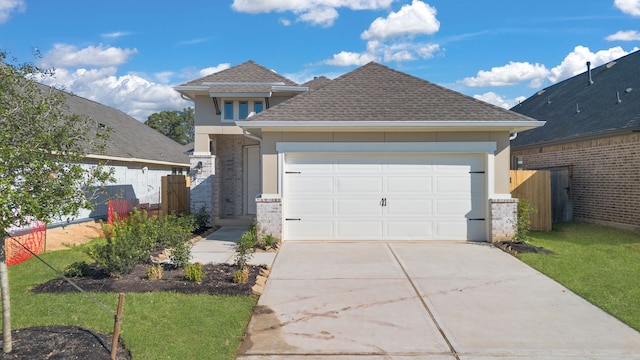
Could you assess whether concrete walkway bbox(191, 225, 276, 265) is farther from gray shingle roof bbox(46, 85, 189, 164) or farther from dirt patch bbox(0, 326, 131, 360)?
gray shingle roof bbox(46, 85, 189, 164)

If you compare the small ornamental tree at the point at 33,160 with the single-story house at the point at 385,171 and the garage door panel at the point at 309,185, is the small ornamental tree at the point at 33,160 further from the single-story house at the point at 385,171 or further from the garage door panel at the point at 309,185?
the garage door panel at the point at 309,185

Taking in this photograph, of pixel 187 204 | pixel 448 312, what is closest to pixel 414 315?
pixel 448 312

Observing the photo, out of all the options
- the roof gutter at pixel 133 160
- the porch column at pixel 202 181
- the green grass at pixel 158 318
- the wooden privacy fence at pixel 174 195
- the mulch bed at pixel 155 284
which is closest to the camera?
the green grass at pixel 158 318

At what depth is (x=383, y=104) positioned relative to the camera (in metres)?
11.1

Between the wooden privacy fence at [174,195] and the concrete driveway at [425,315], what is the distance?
7.56m

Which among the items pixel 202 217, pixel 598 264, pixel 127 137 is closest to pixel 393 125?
pixel 598 264

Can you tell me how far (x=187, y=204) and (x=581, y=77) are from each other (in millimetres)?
18382

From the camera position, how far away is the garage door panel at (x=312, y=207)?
35.8 feet

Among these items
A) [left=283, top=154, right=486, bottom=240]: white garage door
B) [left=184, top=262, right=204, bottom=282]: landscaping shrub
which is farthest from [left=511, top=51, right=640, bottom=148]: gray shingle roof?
[left=184, top=262, right=204, bottom=282]: landscaping shrub

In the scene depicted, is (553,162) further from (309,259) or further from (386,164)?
(309,259)

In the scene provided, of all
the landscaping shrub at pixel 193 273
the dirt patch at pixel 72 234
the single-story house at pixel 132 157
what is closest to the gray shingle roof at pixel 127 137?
the single-story house at pixel 132 157

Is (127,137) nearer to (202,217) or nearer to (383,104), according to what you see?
(202,217)

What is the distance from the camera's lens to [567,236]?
1156 centimetres

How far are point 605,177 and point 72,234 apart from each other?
51.0 feet
